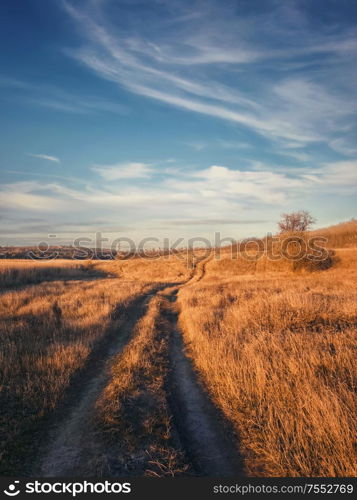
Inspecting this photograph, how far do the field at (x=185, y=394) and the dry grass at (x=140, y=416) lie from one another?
0.02 metres

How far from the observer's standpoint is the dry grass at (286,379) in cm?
452

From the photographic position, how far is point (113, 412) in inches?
229

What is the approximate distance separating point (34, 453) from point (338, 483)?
4389 millimetres

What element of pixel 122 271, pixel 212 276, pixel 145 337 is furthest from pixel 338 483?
pixel 122 271

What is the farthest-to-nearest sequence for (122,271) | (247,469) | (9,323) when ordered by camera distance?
1. (122,271)
2. (9,323)
3. (247,469)

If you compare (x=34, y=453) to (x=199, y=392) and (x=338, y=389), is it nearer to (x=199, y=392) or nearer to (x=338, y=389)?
(x=199, y=392)

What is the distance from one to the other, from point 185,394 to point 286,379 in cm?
228

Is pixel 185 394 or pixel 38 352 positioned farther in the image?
pixel 38 352

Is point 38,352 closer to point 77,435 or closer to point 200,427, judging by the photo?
point 77,435

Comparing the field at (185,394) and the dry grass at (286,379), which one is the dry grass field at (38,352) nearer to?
the field at (185,394)

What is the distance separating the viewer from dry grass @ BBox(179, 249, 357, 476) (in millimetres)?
4516

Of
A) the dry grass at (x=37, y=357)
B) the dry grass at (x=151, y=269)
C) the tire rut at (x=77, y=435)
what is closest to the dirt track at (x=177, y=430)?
the tire rut at (x=77, y=435)

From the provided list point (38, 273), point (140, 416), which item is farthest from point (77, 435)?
point (38, 273)

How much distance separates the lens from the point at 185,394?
7113 millimetres
